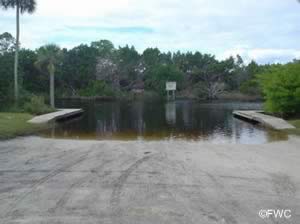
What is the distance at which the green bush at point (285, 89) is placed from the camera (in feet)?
75.2

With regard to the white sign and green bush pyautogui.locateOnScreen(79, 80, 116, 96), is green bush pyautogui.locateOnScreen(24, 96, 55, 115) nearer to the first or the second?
green bush pyautogui.locateOnScreen(79, 80, 116, 96)

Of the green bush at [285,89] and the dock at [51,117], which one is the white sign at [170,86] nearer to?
the dock at [51,117]

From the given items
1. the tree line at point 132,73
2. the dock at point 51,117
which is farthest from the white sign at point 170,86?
the dock at point 51,117

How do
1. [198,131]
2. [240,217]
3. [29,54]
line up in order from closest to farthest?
[240,217] → [198,131] → [29,54]

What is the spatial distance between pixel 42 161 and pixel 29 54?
192 feet

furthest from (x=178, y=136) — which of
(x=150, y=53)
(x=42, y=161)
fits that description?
(x=150, y=53)

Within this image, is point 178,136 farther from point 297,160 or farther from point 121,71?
point 121,71

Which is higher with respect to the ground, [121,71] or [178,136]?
[121,71]

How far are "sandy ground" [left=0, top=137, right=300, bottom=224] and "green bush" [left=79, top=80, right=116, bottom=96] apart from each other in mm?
55390

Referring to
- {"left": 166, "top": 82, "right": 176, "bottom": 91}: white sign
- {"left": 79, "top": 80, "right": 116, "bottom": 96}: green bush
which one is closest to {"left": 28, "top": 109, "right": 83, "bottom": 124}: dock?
{"left": 79, "top": 80, "right": 116, "bottom": 96}: green bush

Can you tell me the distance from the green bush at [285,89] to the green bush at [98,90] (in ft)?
147

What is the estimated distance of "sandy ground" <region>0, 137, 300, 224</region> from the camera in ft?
17.7

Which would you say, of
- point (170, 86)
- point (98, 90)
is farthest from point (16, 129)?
point (170, 86)

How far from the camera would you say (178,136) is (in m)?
19.1
